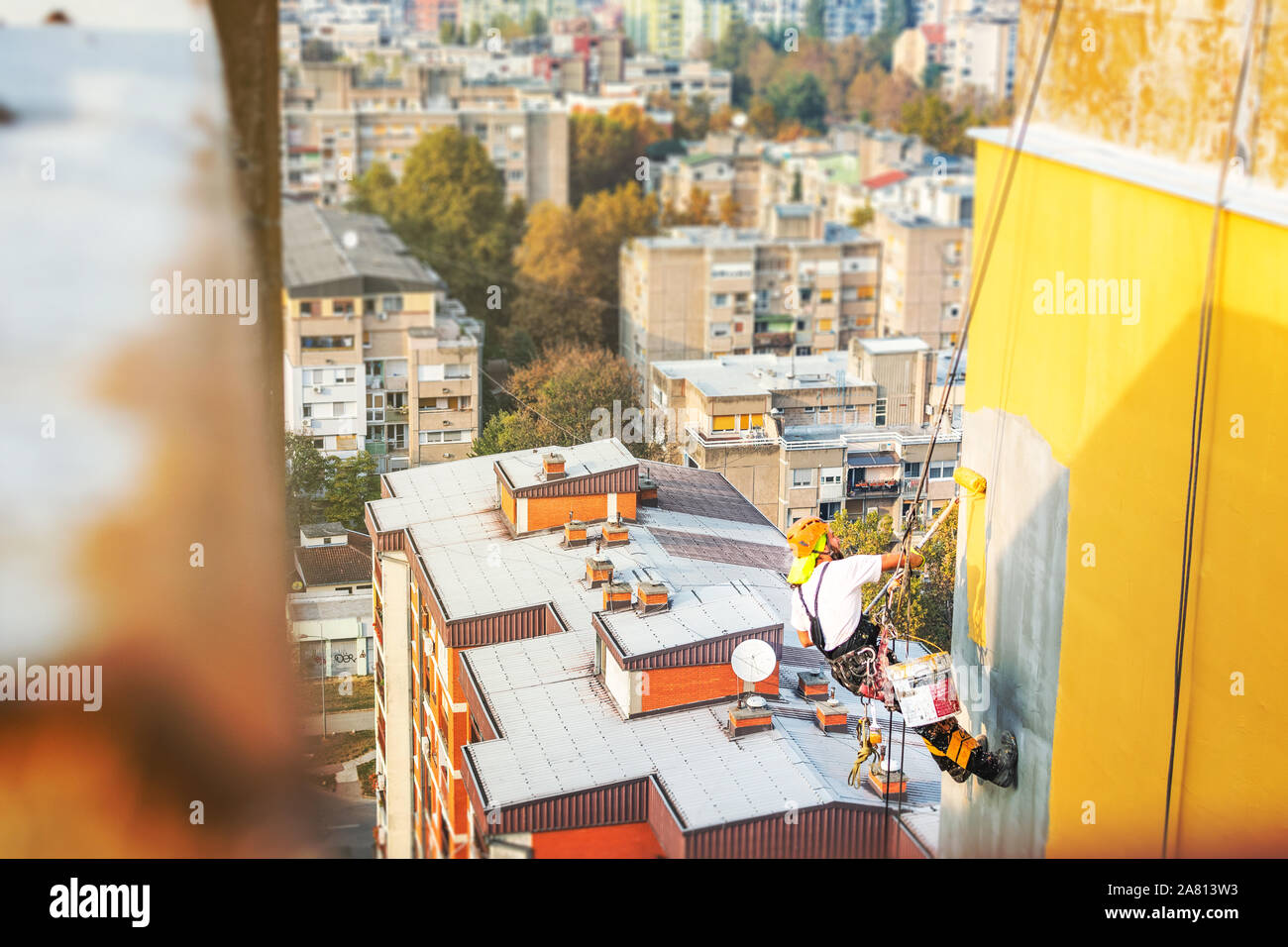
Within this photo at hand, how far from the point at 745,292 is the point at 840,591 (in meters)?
9.76

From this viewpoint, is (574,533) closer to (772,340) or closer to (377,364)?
(377,364)

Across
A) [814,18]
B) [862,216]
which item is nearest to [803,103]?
[814,18]

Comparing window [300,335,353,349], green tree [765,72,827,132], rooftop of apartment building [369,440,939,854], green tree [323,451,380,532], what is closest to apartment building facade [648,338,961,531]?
rooftop of apartment building [369,440,939,854]

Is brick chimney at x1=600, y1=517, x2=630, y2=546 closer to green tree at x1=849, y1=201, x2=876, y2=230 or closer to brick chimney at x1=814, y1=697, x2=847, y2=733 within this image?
brick chimney at x1=814, y1=697, x2=847, y2=733

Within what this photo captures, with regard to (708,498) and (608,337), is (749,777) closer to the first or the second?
(708,498)

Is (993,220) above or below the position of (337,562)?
above

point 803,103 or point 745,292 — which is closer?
point 745,292

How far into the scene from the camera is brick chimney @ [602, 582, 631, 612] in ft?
9.37

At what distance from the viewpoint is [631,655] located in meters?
2.61

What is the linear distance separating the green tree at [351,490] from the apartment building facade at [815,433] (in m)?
0.78

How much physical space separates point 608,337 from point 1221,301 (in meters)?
8.10

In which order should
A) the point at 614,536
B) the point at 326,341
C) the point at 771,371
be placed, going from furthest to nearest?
the point at 326,341 → the point at 771,371 → the point at 614,536

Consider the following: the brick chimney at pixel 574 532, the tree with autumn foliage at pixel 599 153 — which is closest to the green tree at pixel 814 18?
the tree with autumn foliage at pixel 599 153

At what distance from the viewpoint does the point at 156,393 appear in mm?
1463
